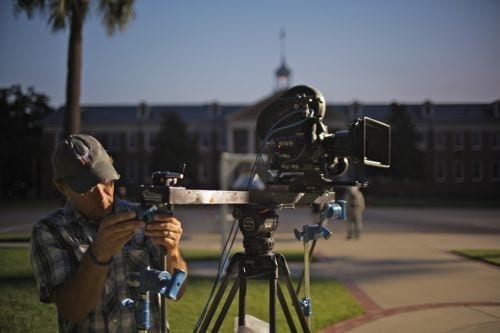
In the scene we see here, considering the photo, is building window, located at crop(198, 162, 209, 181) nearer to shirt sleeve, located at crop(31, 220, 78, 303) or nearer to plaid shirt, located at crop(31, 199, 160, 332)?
plaid shirt, located at crop(31, 199, 160, 332)

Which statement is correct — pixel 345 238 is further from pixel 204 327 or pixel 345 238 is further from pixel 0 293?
pixel 204 327

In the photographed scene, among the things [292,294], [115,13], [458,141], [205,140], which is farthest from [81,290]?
[205,140]

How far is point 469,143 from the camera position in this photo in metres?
44.0

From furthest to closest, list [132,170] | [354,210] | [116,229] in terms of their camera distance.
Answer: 1. [132,170]
2. [354,210]
3. [116,229]

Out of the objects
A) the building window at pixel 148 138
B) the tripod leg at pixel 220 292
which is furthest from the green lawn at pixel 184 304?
the building window at pixel 148 138

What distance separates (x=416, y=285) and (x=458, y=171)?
1825 inches

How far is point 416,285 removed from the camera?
665 cm

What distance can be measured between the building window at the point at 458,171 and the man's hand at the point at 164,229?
5101cm

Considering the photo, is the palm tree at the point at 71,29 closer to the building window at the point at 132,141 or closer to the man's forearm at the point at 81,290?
the man's forearm at the point at 81,290

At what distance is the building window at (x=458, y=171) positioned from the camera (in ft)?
156

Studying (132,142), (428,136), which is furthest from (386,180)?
(132,142)

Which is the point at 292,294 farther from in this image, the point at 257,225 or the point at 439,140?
the point at 439,140

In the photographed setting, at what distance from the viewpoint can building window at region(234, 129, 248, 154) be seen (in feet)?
175

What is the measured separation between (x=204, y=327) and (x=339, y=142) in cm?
121
